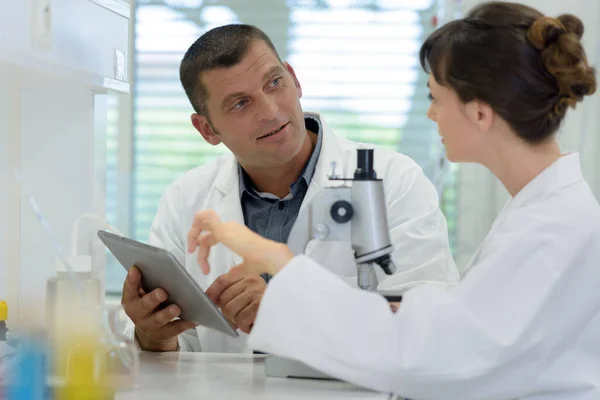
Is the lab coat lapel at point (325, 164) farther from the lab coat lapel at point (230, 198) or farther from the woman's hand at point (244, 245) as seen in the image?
the woman's hand at point (244, 245)

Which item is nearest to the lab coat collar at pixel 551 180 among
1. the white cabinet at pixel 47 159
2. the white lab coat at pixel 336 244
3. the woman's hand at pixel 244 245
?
the woman's hand at pixel 244 245

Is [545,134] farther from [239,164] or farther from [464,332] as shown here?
[239,164]

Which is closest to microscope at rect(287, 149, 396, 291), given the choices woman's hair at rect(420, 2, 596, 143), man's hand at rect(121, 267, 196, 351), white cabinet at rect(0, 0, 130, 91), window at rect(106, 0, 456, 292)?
woman's hair at rect(420, 2, 596, 143)

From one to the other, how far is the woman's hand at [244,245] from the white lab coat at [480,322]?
0.07 m

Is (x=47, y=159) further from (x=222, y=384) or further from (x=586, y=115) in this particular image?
(x=586, y=115)

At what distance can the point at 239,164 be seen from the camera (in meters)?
2.05

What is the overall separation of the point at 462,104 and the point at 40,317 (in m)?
0.79

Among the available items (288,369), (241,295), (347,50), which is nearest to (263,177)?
(241,295)

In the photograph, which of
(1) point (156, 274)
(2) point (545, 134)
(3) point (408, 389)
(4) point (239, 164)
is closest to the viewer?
(3) point (408, 389)

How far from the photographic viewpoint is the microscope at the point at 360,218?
1.25 metres

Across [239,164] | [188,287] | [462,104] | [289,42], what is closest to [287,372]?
[188,287]

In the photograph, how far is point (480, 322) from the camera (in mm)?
1082

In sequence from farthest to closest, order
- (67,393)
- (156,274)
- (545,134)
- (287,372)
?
(156,274), (287,372), (545,134), (67,393)

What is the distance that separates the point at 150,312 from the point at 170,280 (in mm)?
172
